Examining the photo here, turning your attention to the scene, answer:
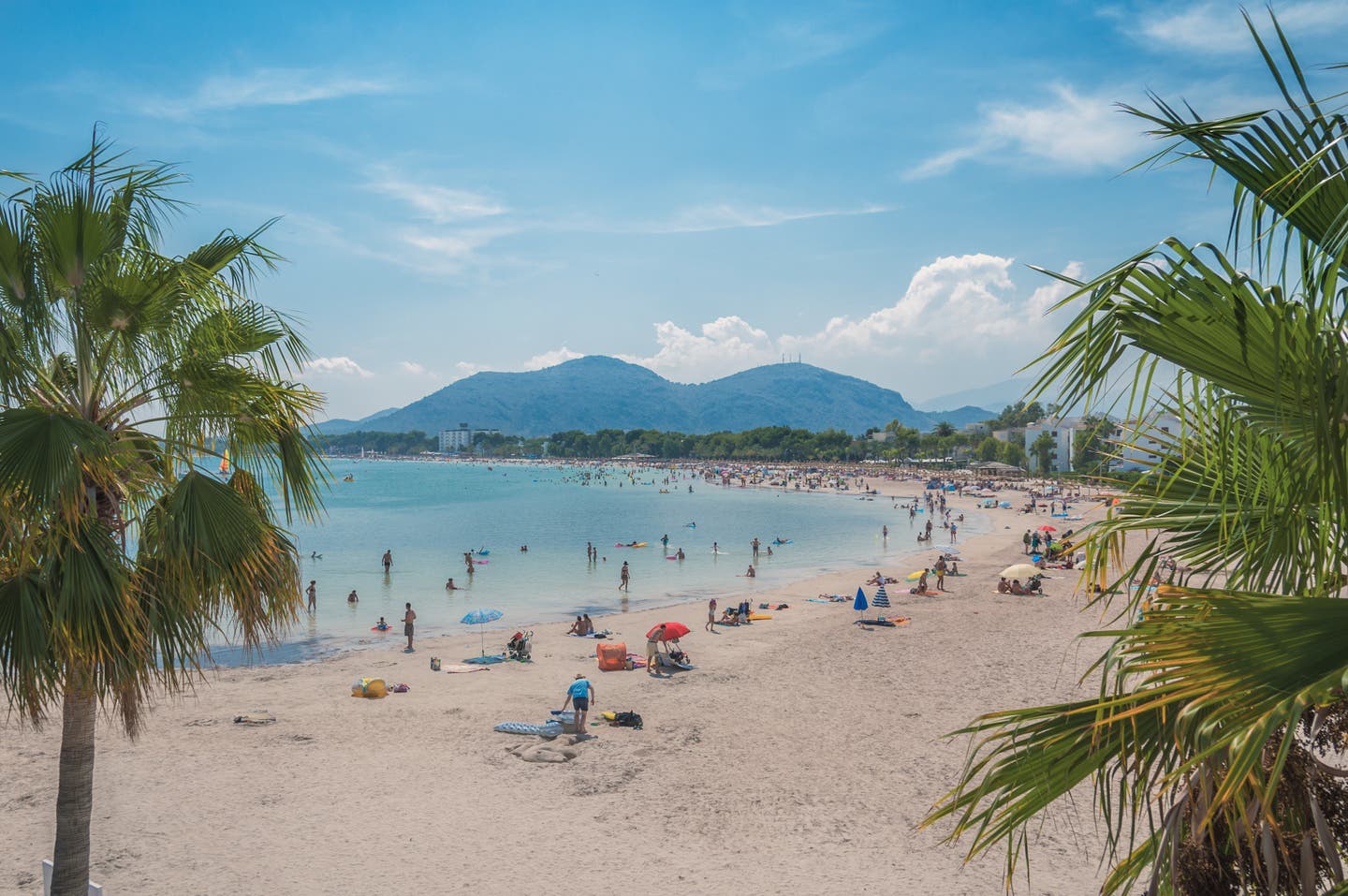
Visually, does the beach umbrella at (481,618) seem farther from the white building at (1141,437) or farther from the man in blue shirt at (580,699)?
the white building at (1141,437)

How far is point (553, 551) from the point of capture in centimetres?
4369

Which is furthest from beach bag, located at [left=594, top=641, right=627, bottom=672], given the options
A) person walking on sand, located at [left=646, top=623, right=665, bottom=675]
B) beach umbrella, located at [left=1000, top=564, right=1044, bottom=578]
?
beach umbrella, located at [left=1000, top=564, right=1044, bottom=578]

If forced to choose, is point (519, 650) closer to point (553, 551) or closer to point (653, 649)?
point (653, 649)

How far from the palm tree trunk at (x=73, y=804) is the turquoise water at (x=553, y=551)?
44.8 ft

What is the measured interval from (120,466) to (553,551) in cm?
3957

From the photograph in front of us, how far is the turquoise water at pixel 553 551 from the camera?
A: 27.0 metres

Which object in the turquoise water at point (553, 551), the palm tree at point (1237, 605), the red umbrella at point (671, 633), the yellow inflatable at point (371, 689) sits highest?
the palm tree at point (1237, 605)

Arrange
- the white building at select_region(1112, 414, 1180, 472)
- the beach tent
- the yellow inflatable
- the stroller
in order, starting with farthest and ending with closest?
the beach tent → the stroller → the yellow inflatable → the white building at select_region(1112, 414, 1180, 472)

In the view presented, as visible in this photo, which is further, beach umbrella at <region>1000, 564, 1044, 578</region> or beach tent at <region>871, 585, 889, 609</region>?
beach umbrella at <region>1000, 564, 1044, 578</region>

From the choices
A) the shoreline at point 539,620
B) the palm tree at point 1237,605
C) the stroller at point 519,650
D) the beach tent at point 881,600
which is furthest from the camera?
the beach tent at point 881,600

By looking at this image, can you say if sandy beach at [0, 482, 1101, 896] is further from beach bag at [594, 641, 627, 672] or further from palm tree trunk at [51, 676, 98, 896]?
palm tree trunk at [51, 676, 98, 896]

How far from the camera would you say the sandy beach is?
8.61 meters

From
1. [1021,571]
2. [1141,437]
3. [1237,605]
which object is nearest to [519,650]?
[1021,571]

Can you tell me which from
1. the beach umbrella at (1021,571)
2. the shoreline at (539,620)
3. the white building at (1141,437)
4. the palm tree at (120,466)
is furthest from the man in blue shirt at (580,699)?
the beach umbrella at (1021,571)
